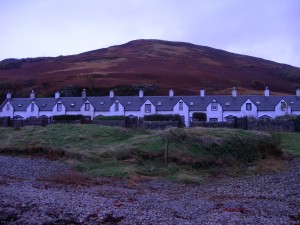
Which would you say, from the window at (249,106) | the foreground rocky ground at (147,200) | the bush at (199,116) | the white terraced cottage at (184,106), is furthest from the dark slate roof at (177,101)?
the foreground rocky ground at (147,200)

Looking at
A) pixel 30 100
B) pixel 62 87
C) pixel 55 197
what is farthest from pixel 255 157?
pixel 62 87

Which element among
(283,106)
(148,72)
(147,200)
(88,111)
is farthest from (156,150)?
(148,72)

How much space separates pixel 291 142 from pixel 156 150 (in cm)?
1533

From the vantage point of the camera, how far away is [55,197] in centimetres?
1747

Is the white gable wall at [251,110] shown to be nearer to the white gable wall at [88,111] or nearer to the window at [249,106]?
the window at [249,106]

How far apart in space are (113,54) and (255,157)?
3547 inches

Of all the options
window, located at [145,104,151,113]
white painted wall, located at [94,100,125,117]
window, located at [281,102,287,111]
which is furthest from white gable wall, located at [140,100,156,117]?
window, located at [281,102,287,111]

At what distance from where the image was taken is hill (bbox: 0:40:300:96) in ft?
263

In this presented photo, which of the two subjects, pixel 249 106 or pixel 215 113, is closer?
pixel 249 106

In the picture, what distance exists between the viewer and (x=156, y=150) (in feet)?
100

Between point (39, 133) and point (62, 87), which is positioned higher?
point (62, 87)

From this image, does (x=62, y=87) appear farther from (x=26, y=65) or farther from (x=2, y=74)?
(x=26, y=65)

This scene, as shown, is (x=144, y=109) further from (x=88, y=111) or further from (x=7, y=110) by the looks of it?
(x=7, y=110)

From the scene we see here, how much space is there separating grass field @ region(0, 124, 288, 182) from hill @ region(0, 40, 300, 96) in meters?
40.5
